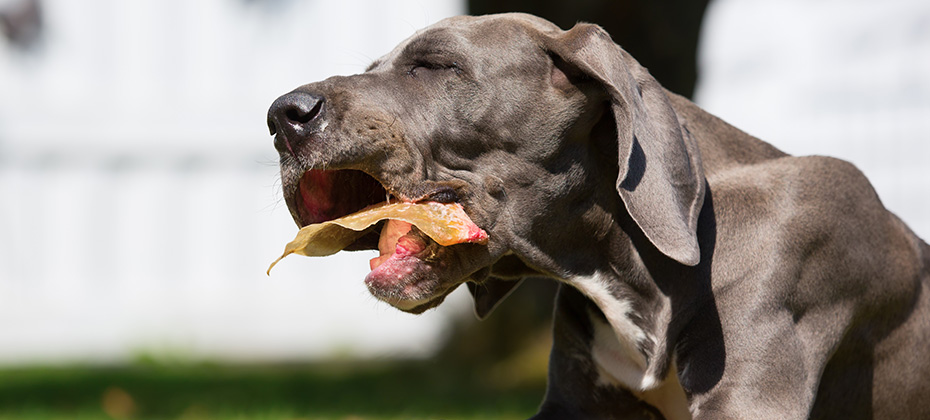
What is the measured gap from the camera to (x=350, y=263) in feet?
33.5

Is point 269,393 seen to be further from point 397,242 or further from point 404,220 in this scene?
point 404,220

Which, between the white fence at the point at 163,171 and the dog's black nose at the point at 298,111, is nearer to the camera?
the dog's black nose at the point at 298,111

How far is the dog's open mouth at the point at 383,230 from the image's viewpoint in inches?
134

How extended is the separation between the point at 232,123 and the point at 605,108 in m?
7.21

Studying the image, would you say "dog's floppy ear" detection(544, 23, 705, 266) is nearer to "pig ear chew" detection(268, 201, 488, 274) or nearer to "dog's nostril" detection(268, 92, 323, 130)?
"pig ear chew" detection(268, 201, 488, 274)

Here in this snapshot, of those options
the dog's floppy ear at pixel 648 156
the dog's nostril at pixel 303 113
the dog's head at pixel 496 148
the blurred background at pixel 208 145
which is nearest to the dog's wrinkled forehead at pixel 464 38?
the dog's head at pixel 496 148

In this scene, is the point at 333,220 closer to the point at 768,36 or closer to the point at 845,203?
the point at 845,203

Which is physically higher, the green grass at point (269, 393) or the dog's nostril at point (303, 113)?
the dog's nostril at point (303, 113)

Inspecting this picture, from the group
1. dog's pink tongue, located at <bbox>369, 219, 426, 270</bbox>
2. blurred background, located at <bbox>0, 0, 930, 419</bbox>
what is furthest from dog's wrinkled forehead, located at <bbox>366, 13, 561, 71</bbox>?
blurred background, located at <bbox>0, 0, 930, 419</bbox>

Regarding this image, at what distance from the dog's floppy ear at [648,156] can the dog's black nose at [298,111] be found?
734 mm

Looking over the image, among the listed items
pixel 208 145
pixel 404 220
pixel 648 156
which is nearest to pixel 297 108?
pixel 404 220

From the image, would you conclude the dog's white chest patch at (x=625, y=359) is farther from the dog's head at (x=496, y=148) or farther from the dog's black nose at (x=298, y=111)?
the dog's black nose at (x=298, y=111)

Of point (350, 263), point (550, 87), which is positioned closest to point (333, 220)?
point (550, 87)

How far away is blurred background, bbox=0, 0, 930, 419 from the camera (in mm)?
9758
